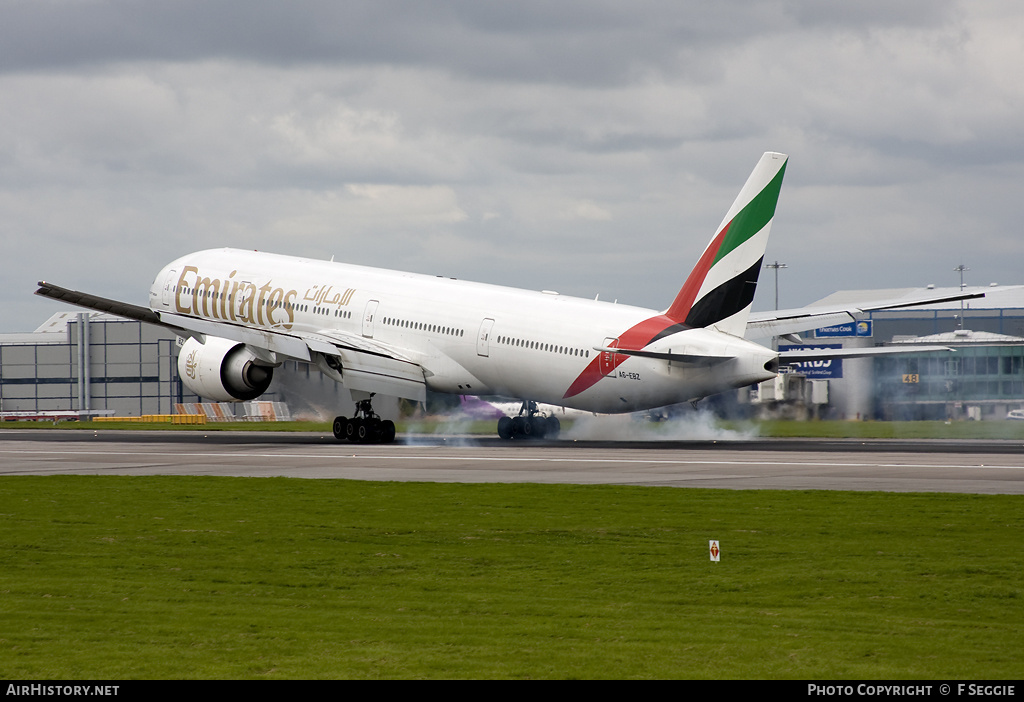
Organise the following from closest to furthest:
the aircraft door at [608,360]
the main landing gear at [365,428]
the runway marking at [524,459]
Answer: the runway marking at [524,459], the aircraft door at [608,360], the main landing gear at [365,428]

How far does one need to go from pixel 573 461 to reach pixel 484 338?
1060 centimetres

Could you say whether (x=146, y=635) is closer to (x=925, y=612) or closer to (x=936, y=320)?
(x=925, y=612)

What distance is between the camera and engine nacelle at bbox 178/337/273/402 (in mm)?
45656

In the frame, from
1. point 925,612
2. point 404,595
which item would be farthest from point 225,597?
point 925,612

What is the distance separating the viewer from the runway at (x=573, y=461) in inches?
1094

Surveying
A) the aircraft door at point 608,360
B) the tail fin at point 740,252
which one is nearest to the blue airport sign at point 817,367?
the tail fin at point 740,252

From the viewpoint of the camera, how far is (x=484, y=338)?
43688mm

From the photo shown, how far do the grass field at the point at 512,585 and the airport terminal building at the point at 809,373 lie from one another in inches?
1060

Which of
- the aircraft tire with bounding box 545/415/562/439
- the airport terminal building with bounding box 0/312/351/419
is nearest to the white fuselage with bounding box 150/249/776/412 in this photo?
the aircraft tire with bounding box 545/415/562/439

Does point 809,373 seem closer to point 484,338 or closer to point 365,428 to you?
point 484,338

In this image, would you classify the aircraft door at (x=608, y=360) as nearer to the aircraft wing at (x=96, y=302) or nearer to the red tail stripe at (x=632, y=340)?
the red tail stripe at (x=632, y=340)

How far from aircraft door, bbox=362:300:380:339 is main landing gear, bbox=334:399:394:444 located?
2.78 metres

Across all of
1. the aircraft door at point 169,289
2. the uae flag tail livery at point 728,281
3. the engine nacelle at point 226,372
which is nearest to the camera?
the uae flag tail livery at point 728,281

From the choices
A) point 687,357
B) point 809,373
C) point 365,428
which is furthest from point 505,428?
point 809,373
